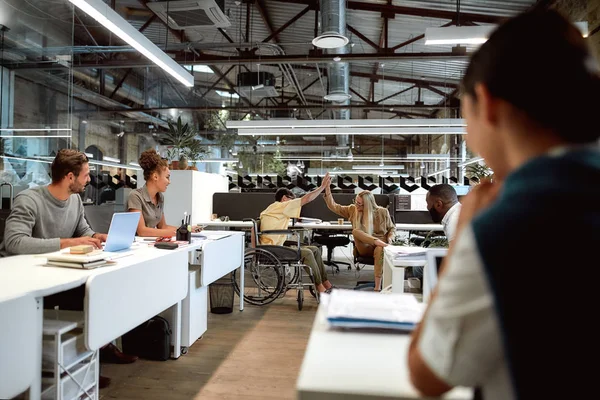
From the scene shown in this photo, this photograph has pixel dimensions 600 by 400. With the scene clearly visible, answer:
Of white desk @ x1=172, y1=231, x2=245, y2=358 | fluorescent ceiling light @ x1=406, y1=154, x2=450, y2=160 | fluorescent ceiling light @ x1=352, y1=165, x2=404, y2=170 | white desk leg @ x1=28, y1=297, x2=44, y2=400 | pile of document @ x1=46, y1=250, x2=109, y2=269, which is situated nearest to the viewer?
white desk leg @ x1=28, y1=297, x2=44, y2=400

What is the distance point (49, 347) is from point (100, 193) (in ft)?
25.1

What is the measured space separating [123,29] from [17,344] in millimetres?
3066

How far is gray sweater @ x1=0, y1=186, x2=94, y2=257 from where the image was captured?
7.54 ft

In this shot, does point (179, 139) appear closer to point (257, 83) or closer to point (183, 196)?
point (183, 196)

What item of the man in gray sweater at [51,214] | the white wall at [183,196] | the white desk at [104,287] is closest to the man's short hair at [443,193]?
the white desk at [104,287]

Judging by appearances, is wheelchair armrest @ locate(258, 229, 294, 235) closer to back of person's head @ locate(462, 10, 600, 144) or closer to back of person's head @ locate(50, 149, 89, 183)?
back of person's head @ locate(50, 149, 89, 183)

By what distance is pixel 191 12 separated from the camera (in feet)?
17.2

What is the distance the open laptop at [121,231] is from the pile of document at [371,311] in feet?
5.32

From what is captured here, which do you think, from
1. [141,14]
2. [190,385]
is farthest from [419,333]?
[141,14]

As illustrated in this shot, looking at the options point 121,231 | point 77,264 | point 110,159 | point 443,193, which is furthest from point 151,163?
point 110,159

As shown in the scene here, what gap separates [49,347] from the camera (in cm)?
171

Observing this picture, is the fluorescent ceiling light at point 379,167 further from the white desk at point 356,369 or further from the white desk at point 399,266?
the white desk at point 356,369

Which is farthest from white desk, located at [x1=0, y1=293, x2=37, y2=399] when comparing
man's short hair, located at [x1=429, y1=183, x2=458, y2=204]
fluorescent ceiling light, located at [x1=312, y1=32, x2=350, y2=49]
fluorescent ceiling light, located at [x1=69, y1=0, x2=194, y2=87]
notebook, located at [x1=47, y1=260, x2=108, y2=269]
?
fluorescent ceiling light, located at [x1=312, y1=32, x2=350, y2=49]

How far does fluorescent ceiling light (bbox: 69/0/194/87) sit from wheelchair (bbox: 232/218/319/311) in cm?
200
